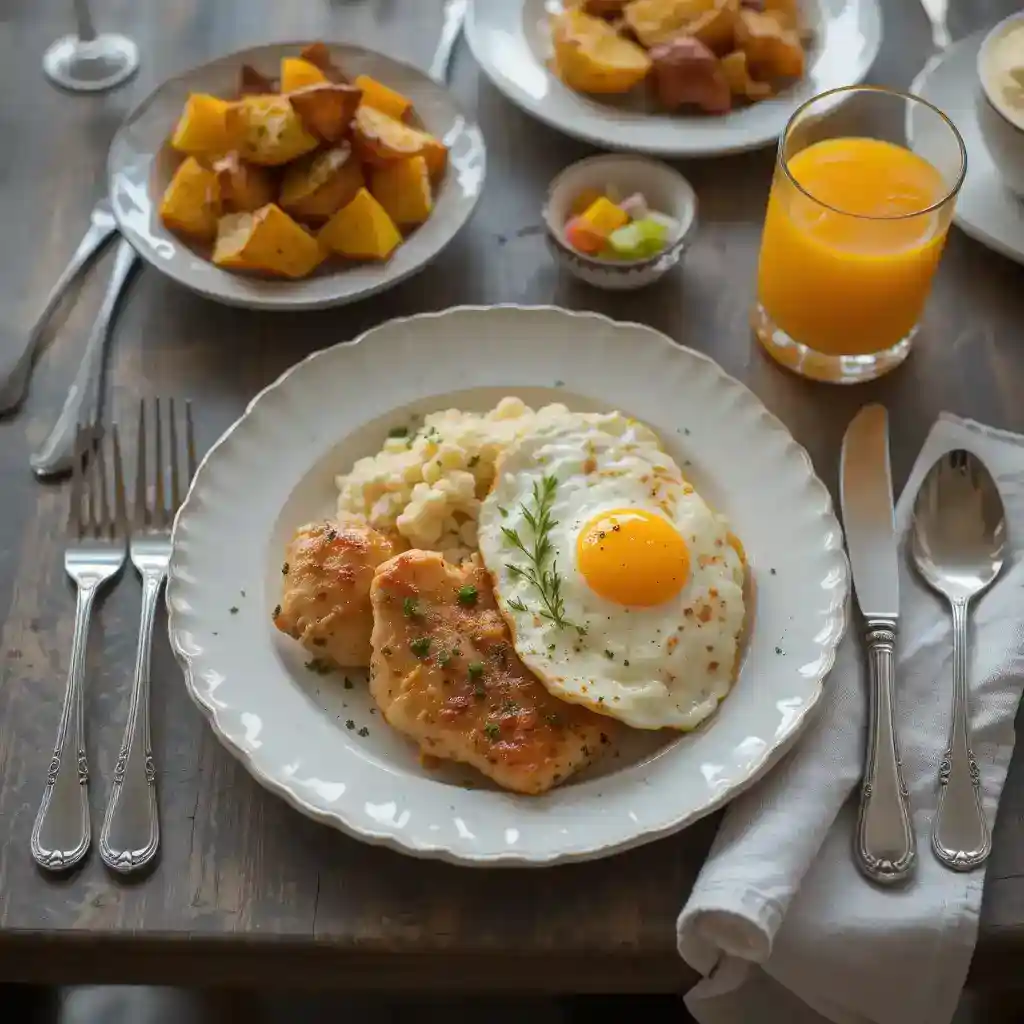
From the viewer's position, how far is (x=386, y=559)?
2.24 meters

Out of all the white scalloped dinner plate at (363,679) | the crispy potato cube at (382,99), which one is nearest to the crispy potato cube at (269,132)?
the crispy potato cube at (382,99)

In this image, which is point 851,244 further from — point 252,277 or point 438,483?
point 252,277

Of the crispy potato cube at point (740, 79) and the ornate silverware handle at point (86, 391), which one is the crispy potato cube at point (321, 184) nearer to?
the ornate silverware handle at point (86, 391)

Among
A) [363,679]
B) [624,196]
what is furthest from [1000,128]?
[363,679]

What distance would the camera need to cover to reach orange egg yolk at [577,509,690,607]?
2.13m

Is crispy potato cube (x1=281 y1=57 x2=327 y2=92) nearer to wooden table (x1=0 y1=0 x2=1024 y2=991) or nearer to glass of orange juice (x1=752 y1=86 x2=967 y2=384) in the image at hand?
wooden table (x1=0 y1=0 x2=1024 y2=991)

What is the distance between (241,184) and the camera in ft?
8.73

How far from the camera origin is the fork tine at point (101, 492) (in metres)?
2.41

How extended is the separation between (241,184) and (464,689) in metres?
1.30

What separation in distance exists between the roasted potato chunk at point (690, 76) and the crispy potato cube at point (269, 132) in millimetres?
923

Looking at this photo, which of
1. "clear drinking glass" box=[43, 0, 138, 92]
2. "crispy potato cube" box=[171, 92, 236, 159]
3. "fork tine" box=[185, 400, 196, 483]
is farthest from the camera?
"clear drinking glass" box=[43, 0, 138, 92]

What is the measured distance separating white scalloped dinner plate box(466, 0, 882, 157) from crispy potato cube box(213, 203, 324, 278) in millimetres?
762

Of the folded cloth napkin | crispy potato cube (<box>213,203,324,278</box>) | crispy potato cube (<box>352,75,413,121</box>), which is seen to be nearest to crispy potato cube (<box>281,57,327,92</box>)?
crispy potato cube (<box>352,75,413,121</box>)


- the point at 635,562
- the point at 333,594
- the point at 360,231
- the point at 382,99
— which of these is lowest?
the point at 333,594
